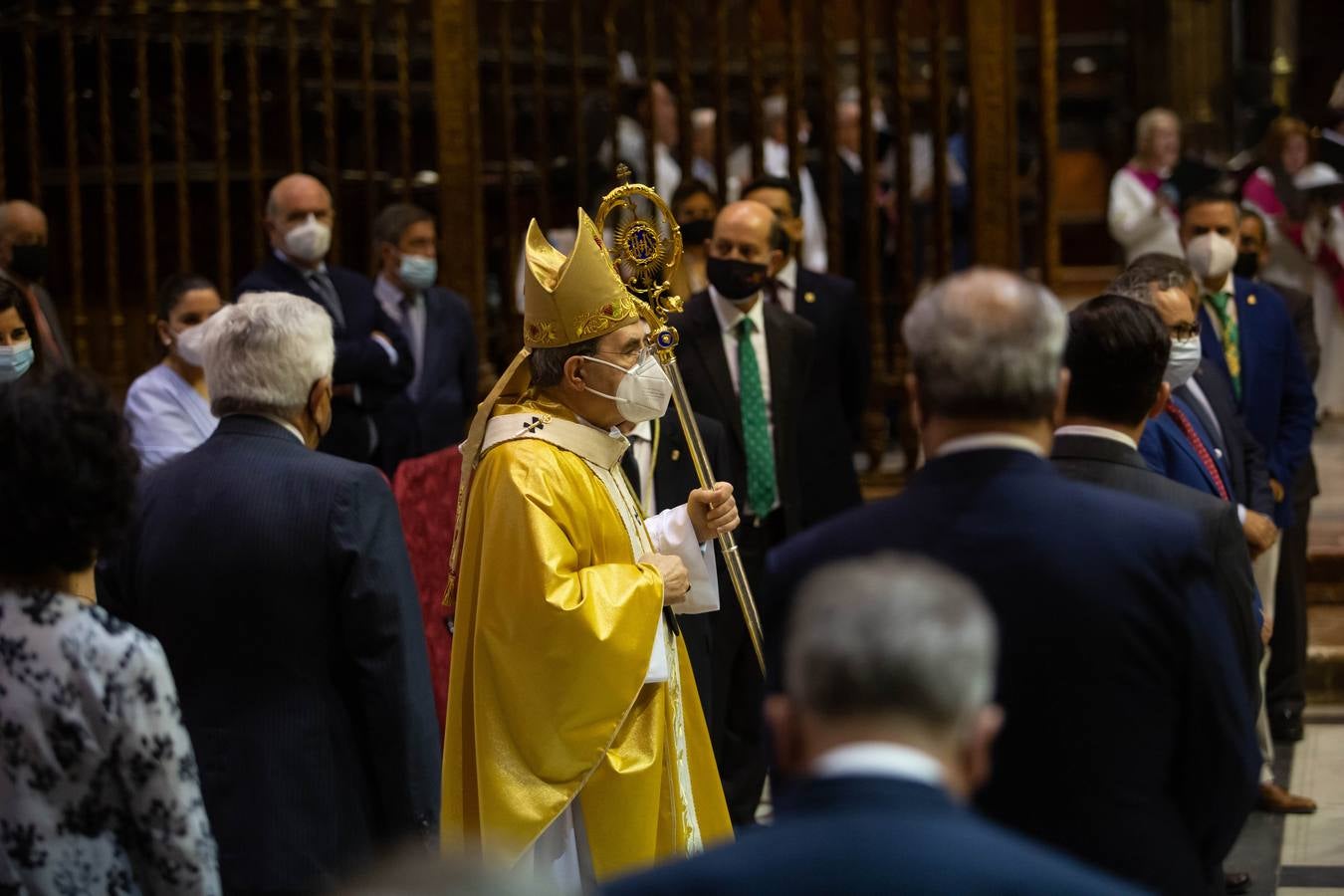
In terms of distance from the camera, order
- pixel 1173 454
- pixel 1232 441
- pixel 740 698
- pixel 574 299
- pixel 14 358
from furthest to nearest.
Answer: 1. pixel 740 698
2. pixel 1232 441
3. pixel 1173 454
4. pixel 14 358
5. pixel 574 299

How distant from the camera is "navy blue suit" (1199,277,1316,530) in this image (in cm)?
595

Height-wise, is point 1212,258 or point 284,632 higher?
point 1212,258

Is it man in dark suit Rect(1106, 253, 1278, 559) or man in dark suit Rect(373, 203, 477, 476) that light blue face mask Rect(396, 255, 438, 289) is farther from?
man in dark suit Rect(1106, 253, 1278, 559)

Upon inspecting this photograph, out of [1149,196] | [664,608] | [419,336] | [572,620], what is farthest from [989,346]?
[1149,196]

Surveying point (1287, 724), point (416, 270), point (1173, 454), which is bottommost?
point (1287, 724)

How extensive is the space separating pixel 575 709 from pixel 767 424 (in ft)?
8.15

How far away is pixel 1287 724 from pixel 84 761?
4.81 m

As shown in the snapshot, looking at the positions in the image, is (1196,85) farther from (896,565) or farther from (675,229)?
(896,565)

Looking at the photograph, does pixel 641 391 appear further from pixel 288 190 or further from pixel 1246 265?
pixel 1246 265

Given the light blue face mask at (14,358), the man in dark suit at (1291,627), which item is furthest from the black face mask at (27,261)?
the man in dark suit at (1291,627)

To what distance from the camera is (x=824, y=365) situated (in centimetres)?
662

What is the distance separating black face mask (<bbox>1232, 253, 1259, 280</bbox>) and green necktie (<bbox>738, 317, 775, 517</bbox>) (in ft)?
6.26

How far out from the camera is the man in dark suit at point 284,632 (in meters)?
3.36

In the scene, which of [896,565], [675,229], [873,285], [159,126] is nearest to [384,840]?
[675,229]
